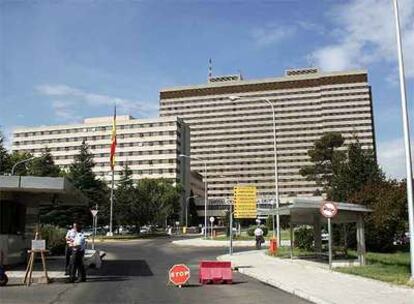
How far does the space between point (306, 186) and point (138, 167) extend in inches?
2267

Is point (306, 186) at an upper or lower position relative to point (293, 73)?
lower

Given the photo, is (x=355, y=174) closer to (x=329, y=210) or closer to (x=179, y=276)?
(x=329, y=210)

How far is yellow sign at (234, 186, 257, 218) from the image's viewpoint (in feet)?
116

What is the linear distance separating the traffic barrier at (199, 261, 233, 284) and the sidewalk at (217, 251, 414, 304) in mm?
1429

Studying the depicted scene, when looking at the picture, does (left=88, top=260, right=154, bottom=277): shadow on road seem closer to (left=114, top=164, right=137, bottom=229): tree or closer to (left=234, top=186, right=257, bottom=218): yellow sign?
(left=234, top=186, right=257, bottom=218): yellow sign

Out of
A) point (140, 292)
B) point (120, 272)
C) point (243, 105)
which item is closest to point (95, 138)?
point (243, 105)

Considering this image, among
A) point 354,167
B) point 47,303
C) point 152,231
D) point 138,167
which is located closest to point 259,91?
point 138,167

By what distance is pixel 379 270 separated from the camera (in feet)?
68.7

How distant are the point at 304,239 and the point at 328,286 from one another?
2060 cm

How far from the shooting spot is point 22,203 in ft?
80.8

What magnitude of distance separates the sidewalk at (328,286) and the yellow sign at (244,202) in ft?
36.6

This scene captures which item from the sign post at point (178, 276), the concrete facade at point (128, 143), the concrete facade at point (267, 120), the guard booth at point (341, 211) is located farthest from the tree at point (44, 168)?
the concrete facade at point (267, 120)

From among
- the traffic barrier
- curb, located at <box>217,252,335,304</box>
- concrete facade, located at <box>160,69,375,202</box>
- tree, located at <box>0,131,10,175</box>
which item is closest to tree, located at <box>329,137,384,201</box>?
curb, located at <box>217,252,335,304</box>

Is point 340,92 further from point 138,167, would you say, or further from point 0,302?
point 0,302
